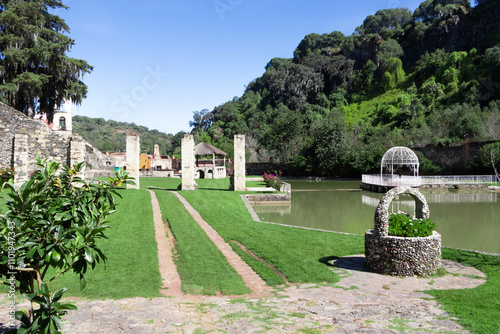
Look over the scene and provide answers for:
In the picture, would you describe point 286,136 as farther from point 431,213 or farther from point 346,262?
point 346,262

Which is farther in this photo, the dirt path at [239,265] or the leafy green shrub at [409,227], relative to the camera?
the leafy green shrub at [409,227]

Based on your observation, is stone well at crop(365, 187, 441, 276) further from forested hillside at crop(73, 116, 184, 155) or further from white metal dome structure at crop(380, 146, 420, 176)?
forested hillside at crop(73, 116, 184, 155)

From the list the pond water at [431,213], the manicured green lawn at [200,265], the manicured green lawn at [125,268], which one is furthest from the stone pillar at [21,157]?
the pond water at [431,213]

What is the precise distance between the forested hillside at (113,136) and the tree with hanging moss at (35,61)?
49.8 m

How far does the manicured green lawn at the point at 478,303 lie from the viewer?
5070mm

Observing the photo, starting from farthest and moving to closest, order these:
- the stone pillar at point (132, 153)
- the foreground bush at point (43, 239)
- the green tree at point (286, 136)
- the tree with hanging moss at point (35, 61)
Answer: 1. the green tree at point (286, 136)
2. the tree with hanging moss at point (35, 61)
3. the stone pillar at point (132, 153)
4. the foreground bush at point (43, 239)

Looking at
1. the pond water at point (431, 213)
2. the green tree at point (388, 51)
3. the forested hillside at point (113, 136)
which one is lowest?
the pond water at point (431, 213)

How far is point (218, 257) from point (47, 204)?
5959 mm

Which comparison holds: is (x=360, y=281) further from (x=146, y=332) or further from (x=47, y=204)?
(x=47, y=204)

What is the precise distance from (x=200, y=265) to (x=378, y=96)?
267 ft

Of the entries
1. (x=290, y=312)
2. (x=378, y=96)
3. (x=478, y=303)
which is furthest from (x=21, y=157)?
(x=378, y=96)

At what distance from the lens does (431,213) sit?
1897 centimetres

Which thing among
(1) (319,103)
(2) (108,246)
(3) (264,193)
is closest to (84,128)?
(1) (319,103)

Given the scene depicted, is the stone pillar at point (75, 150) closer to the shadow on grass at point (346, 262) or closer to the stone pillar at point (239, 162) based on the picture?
the stone pillar at point (239, 162)
